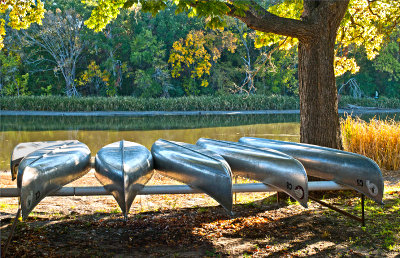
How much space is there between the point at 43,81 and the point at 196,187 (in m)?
32.4

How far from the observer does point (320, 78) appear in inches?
193

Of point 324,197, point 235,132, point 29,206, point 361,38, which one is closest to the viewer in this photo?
point 29,206

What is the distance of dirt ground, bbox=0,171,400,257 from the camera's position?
3.16m

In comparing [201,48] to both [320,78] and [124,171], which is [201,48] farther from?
[124,171]

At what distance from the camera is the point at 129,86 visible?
112 feet

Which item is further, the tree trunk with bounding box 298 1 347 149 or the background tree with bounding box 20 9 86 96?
the background tree with bounding box 20 9 86 96

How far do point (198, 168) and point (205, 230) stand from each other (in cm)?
77

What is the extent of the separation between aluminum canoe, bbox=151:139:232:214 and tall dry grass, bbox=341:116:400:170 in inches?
216

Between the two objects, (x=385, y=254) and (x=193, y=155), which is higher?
(x=193, y=155)

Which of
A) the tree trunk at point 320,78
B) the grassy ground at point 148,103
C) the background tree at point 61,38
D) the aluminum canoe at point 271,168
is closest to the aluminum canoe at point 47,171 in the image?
the aluminum canoe at point 271,168

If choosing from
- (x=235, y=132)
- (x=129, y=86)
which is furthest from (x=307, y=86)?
(x=129, y=86)

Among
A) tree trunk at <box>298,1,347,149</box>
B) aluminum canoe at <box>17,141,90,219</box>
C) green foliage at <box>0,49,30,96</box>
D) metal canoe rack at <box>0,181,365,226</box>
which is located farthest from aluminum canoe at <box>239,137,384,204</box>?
green foliage at <box>0,49,30,96</box>

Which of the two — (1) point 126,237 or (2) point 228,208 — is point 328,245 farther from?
(1) point 126,237

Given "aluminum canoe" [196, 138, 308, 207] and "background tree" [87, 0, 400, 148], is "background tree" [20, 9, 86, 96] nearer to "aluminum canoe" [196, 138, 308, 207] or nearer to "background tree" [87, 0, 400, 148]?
"background tree" [87, 0, 400, 148]
